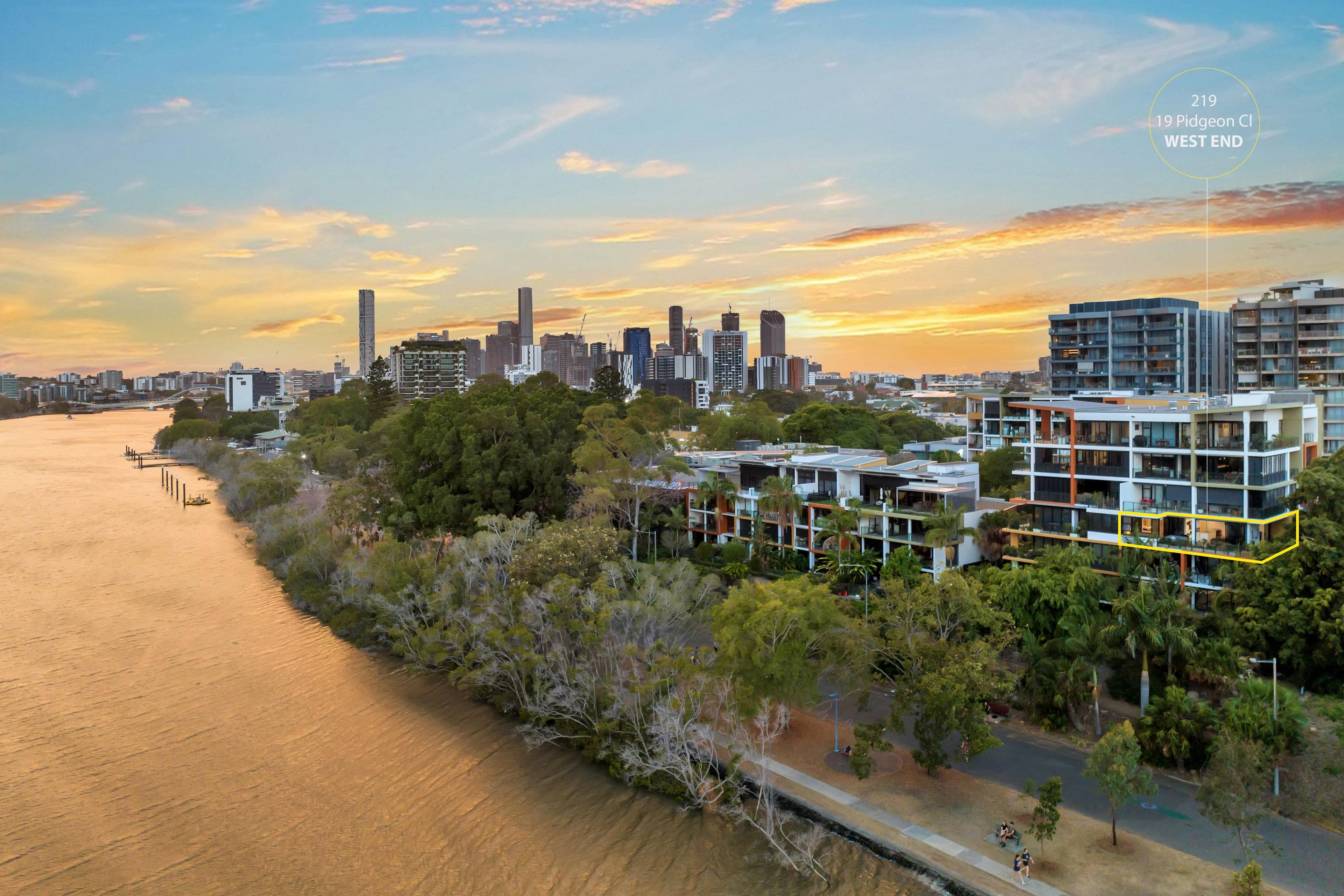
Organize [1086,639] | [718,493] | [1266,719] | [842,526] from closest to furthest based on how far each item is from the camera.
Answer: [1266,719], [1086,639], [842,526], [718,493]

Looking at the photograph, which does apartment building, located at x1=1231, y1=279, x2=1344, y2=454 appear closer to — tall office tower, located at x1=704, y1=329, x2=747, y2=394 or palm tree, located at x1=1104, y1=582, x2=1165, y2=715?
palm tree, located at x1=1104, y1=582, x2=1165, y2=715

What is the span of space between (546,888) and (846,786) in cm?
653

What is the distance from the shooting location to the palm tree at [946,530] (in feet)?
93.9

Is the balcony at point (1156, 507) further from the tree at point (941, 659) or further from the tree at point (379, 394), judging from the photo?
the tree at point (379, 394)

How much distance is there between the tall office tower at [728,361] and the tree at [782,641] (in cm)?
16999

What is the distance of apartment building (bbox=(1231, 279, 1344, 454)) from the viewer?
156ft

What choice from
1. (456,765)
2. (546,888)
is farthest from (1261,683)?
(456,765)

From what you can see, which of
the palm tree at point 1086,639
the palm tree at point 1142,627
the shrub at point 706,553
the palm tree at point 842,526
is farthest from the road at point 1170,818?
the shrub at point 706,553

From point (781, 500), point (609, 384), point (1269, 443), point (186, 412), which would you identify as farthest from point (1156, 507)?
point (186, 412)

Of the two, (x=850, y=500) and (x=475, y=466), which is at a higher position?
(x=475, y=466)

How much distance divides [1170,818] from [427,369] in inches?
5371

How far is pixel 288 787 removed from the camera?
21.6m

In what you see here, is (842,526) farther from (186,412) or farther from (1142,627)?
(186,412)

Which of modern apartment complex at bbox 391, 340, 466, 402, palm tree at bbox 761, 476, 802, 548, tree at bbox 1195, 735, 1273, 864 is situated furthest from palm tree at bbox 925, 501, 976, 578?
modern apartment complex at bbox 391, 340, 466, 402
